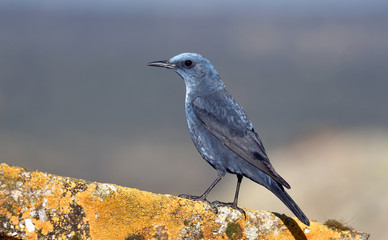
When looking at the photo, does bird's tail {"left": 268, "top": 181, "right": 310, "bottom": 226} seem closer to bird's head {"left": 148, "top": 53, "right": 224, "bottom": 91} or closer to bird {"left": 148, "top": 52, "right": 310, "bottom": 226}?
bird {"left": 148, "top": 52, "right": 310, "bottom": 226}

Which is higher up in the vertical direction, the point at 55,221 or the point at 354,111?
the point at 354,111

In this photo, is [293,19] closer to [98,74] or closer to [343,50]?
[343,50]

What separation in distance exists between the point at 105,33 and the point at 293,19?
189 ft

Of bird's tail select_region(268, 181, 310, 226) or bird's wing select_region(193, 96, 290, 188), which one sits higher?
bird's wing select_region(193, 96, 290, 188)

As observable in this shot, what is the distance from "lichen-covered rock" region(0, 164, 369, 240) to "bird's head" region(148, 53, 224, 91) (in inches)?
86.1

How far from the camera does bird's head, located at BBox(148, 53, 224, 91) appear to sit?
7.36 m

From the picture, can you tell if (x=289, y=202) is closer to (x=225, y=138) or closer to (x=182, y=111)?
(x=225, y=138)

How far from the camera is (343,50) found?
113562 millimetres

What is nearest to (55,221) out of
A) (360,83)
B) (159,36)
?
(360,83)

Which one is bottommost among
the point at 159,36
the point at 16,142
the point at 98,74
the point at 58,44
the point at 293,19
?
the point at 16,142

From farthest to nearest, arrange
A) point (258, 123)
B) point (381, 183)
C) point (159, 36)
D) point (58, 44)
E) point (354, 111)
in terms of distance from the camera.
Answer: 1. point (159, 36)
2. point (58, 44)
3. point (354, 111)
4. point (258, 123)
5. point (381, 183)

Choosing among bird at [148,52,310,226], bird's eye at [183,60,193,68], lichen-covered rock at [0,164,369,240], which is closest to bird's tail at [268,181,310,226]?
bird at [148,52,310,226]

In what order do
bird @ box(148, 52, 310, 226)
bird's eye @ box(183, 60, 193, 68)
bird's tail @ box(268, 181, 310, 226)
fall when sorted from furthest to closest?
bird's eye @ box(183, 60, 193, 68) → bird @ box(148, 52, 310, 226) → bird's tail @ box(268, 181, 310, 226)

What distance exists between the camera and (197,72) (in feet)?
24.4
